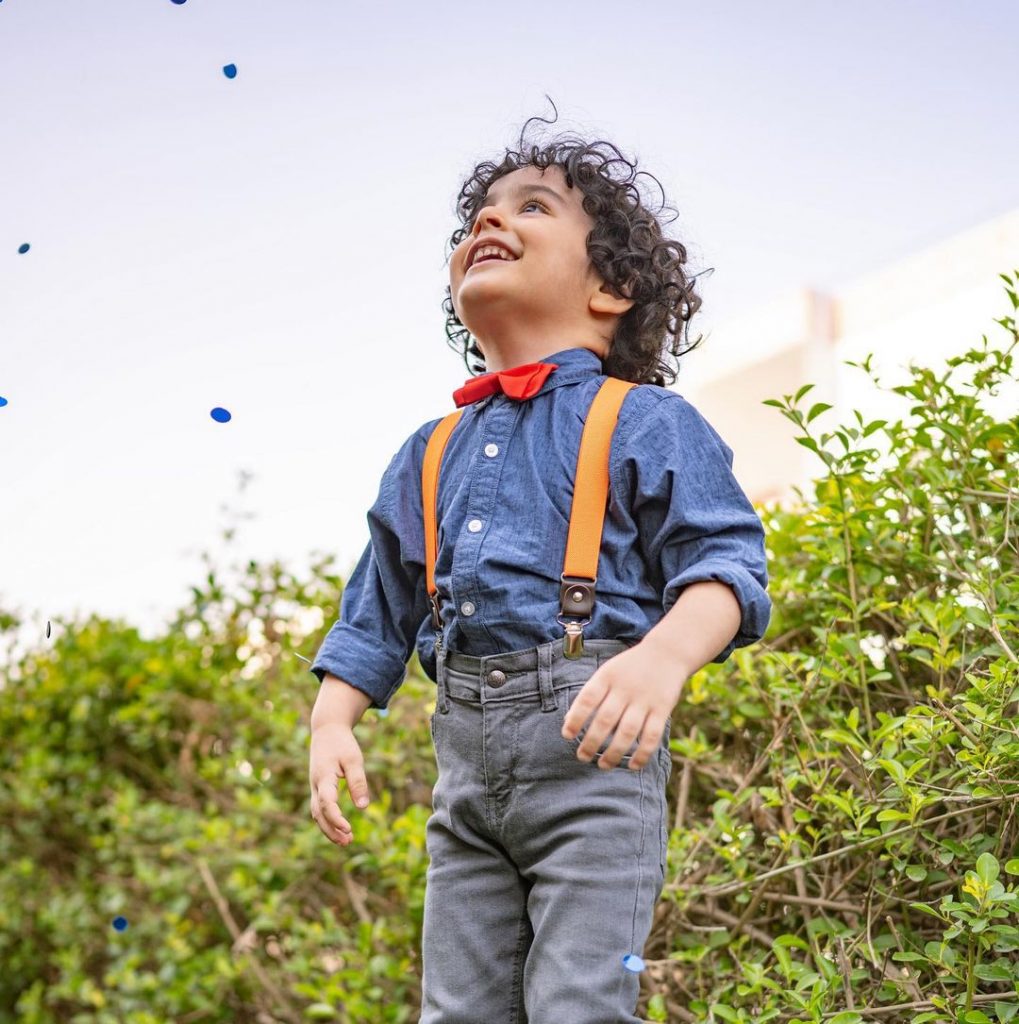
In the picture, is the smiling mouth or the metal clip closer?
the metal clip

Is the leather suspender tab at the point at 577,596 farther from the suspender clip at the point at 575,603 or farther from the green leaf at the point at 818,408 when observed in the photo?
the green leaf at the point at 818,408

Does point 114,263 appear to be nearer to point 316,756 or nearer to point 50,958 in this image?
point 316,756

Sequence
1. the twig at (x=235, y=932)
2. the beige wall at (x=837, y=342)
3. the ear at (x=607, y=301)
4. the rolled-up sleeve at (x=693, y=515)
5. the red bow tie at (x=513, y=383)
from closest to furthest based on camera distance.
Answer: the rolled-up sleeve at (x=693, y=515) → the red bow tie at (x=513, y=383) → the ear at (x=607, y=301) → the twig at (x=235, y=932) → the beige wall at (x=837, y=342)

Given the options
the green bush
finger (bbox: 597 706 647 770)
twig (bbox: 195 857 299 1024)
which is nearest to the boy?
finger (bbox: 597 706 647 770)

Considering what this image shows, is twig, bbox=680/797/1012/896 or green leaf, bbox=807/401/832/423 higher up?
green leaf, bbox=807/401/832/423

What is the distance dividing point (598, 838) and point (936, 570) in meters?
0.90

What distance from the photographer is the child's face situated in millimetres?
1696

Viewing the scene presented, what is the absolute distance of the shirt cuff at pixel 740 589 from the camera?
142cm

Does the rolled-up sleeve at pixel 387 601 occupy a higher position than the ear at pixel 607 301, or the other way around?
the ear at pixel 607 301

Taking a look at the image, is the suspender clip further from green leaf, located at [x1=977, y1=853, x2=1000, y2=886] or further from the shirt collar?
green leaf, located at [x1=977, y1=853, x2=1000, y2=886]

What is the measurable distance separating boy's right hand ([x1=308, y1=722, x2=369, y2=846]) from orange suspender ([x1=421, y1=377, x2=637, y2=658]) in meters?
0.19

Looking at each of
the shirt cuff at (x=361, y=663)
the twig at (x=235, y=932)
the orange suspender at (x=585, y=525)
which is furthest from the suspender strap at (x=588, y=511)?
the twig at (x=235, y=932)

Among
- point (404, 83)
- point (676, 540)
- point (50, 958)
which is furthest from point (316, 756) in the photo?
point (50, 958)

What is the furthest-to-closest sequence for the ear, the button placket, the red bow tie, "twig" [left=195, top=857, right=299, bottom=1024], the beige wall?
the beige wall
"twig" [left=195, top=857, right=299, bottom=1024]
the ear
the red bow tie
the button placket
